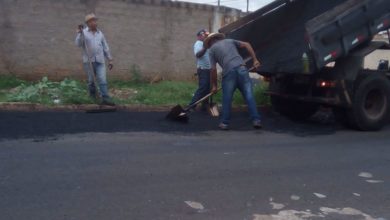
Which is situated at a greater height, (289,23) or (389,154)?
(289,23)

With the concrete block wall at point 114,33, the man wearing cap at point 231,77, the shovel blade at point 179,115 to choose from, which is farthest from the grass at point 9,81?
the man wearing cap at point 231,77

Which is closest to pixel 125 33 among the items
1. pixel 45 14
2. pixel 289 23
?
pixel 45 14

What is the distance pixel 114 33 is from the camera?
530 inches

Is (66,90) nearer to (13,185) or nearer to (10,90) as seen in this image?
(10,90)

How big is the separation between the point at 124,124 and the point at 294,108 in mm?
3342

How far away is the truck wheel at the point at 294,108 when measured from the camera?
384 inches

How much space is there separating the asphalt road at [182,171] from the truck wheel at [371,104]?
0.33 meters

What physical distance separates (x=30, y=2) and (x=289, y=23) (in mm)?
6130

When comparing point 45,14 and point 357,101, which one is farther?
point 45,14

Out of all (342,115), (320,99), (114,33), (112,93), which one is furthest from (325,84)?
(114,33)

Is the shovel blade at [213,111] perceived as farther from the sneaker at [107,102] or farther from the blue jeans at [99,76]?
the blue jeans at [99,76]

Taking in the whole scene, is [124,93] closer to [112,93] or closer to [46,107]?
[112,93]

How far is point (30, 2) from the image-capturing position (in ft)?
40.3

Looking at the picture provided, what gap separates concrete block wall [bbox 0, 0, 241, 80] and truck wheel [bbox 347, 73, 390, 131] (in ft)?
22.0
